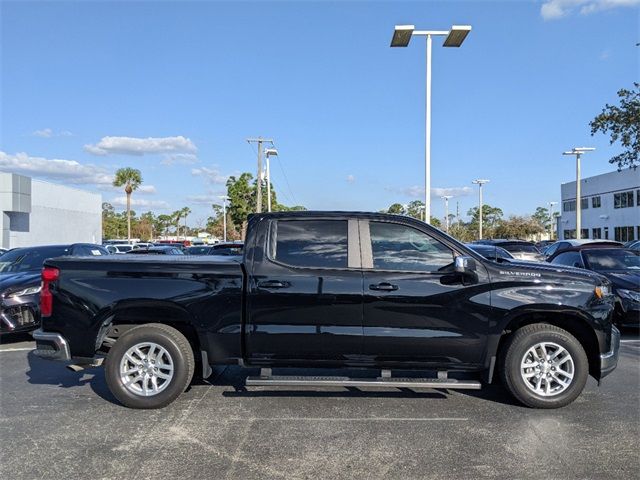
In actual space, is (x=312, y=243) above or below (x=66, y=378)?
above

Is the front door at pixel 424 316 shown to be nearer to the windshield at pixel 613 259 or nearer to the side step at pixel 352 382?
the side step at pixel 352 382

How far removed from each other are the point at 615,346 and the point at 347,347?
107 inches

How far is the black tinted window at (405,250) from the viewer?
16.8ft

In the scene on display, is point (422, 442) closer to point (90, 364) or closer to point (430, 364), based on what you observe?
point (430, 364)

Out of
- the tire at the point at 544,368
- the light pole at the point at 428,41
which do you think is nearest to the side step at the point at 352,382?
the tire at the point at 544,368

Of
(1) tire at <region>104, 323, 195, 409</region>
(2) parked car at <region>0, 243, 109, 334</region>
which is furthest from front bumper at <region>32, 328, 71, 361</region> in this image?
(2) parked car at <region>0, 243, 109, 334</region>

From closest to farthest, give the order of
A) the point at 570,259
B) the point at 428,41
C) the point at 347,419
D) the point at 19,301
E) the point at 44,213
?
the point at 347,419, the point at 19,301, the point at 570,259, the point at 428,41, the point at 44,213

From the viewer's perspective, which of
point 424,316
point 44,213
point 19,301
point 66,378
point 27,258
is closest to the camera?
point 424,316

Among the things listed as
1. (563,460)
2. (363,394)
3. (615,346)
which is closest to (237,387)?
(363,394)

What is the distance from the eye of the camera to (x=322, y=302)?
500 cm

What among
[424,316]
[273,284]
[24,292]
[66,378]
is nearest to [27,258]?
[24,292]

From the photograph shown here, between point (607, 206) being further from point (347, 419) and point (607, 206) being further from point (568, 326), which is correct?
point (347, 419)

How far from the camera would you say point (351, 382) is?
16.3ft

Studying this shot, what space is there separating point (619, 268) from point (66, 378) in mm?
9433
